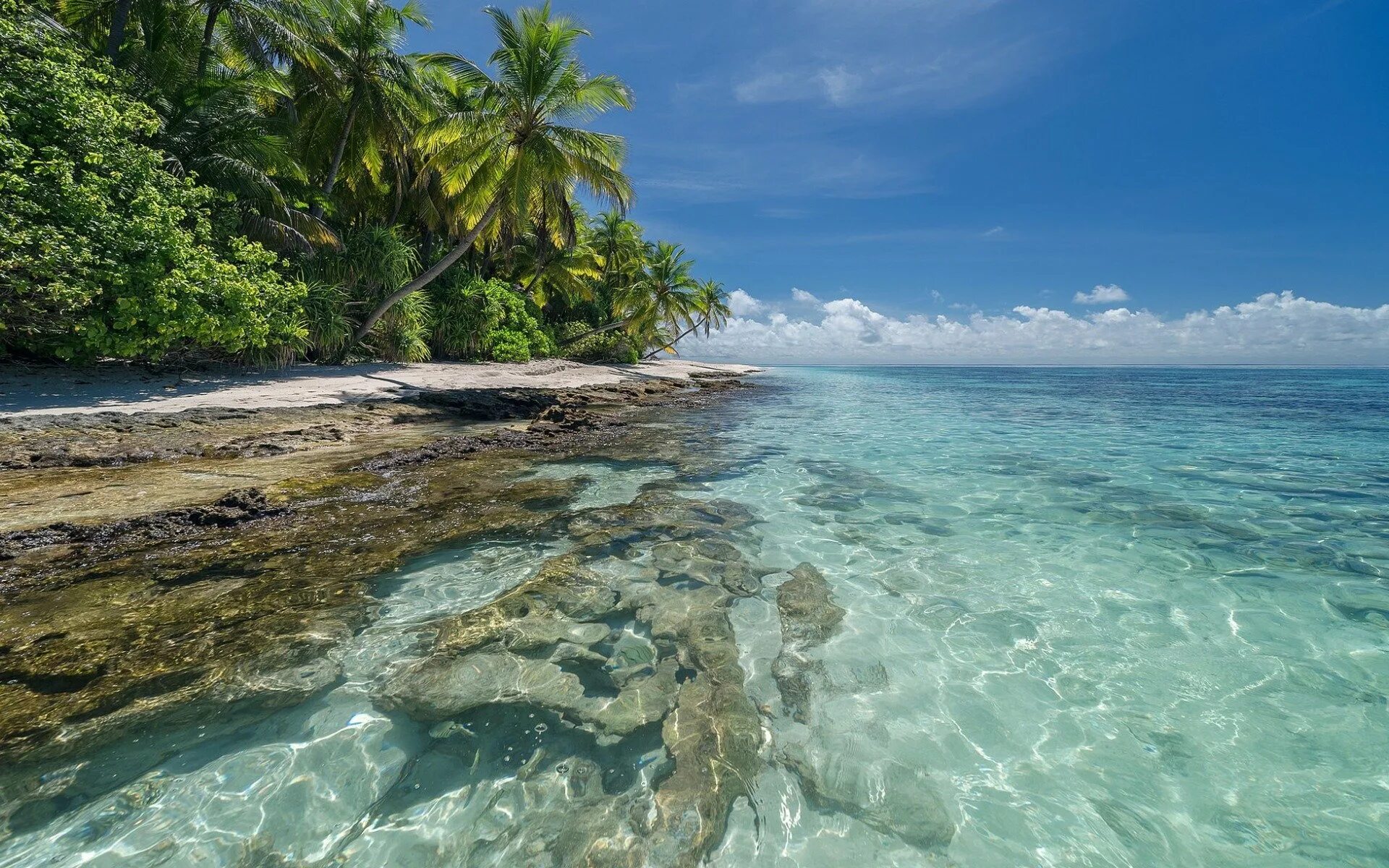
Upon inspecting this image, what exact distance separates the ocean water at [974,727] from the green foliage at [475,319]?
1892cm

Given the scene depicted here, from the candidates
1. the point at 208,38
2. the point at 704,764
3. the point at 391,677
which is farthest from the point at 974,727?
the point at 208,38

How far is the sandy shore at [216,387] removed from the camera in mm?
9508

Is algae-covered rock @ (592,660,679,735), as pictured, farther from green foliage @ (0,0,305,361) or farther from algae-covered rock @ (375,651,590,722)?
green foliage @ (0,0,305,361)

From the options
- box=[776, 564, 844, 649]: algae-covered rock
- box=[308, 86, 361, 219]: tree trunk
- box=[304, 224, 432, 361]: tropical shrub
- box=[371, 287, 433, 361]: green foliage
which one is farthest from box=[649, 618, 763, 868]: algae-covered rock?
box=[308, 86, 361, 219]: tree trunk

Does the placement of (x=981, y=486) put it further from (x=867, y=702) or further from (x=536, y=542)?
(x=536, y=542)

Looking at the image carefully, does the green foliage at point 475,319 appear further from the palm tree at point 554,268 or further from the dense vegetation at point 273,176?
the palm tree at point 554,268

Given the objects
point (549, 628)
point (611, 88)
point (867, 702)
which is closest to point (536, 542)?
point (549, 628)

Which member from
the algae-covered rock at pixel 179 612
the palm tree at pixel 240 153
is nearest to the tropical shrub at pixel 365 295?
the palm tree at pixel 240 153

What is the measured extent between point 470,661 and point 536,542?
215 cm

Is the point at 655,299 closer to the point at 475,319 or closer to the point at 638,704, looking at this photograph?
the point at 475,319

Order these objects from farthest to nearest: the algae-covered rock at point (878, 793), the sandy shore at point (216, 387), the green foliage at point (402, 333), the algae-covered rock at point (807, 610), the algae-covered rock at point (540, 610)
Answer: the green foliage at point (402, 333) → the sandy shore at point (216, 387) → the algae-covered rock at point (807, 610) → the algae-covered rock at point (540, 610) → the algae-covered rock at point (878, 793)

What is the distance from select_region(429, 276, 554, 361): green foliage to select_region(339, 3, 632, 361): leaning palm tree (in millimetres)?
3899

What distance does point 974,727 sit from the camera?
9.95 feet

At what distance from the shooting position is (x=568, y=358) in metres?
35.3
